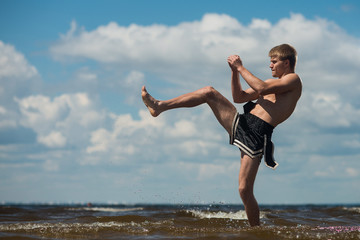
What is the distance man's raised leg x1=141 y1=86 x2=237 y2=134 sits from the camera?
639 centimetres

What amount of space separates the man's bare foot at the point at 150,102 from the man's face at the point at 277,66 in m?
1.79

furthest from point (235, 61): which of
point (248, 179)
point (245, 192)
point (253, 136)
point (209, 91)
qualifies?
point (245, 192)

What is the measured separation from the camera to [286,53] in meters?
6.55

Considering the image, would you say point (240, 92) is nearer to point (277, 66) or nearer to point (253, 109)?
point (253, 109)

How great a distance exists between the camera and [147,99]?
252 inches

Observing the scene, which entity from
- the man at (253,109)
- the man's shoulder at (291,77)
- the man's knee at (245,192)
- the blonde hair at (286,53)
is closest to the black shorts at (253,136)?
A: the man at (253,109)

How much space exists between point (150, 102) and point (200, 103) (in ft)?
2.33

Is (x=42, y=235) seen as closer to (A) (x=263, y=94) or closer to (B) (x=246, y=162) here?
(B) (x=246, y=162)

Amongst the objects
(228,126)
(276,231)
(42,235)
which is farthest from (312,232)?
(42,235)

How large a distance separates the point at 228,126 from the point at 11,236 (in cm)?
332

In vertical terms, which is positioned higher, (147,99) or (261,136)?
(147,99)

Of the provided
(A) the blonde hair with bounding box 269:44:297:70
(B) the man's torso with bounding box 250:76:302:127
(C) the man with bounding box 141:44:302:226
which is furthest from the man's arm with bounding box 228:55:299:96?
(A) the blonde hair with bounding box 269:44:297:70

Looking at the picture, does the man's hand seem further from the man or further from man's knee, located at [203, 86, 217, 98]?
man's knee, located at [203, 86, 217, 98]

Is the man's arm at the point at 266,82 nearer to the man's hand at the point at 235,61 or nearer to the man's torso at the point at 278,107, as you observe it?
the man's hand at the point at 235,61
